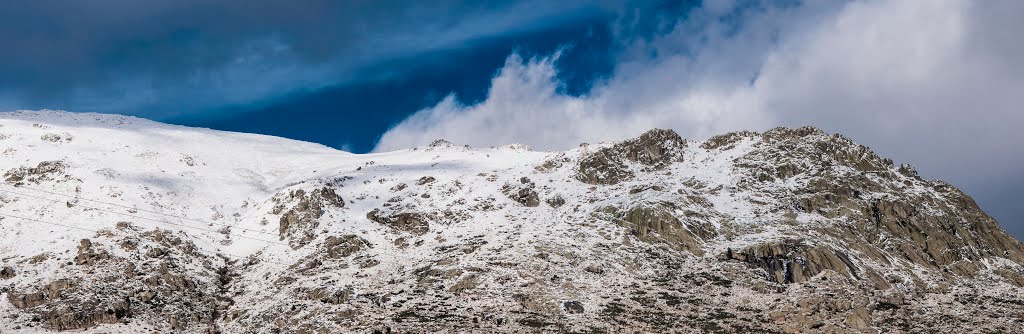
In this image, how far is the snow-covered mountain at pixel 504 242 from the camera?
200ft

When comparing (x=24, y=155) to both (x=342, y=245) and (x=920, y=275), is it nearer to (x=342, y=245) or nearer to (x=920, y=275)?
(x=342, y=245)

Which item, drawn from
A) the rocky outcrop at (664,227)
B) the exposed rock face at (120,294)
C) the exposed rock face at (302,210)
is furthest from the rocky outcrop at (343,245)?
the rocky outcrop at (664,227)

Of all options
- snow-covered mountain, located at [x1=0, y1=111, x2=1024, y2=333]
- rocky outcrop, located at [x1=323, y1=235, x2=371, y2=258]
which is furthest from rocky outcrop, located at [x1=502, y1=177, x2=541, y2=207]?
rocky outcrop, located at [x1=323, y1=235, x2=371, y2=258]

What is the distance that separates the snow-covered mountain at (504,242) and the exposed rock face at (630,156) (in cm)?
31

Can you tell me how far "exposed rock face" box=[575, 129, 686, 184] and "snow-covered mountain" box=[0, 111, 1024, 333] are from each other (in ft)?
1.02

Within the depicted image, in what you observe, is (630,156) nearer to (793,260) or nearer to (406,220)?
(406,220)

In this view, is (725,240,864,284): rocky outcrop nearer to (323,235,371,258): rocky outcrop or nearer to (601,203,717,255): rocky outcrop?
(601,203,717,255): rocky outcrop

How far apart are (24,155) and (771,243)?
88024 mm

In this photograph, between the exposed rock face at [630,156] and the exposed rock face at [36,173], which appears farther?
the exposed rock face at [630,156]

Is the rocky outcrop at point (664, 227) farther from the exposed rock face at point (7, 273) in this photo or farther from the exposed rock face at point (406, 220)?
the exposed rock face at point (7, 273)

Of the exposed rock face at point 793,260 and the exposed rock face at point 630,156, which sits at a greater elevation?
the exposed rock face at point 630,156

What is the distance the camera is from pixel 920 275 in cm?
7131

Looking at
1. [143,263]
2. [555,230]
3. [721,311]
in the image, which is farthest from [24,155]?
[721,311]

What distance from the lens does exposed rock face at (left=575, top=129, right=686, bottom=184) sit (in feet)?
315
